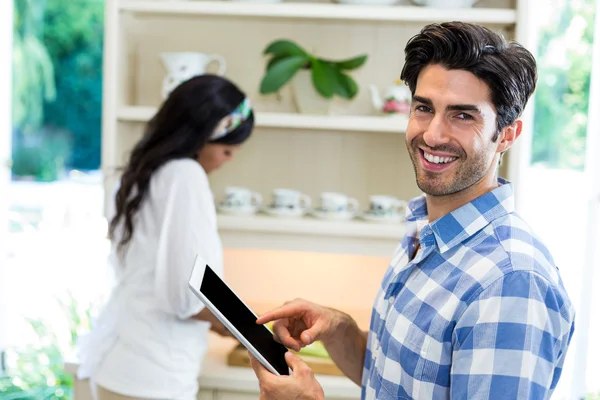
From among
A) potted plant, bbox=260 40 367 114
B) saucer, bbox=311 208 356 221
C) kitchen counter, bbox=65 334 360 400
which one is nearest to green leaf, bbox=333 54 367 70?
potted plant, bbox=260 40 367 114

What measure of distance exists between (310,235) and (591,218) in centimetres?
90

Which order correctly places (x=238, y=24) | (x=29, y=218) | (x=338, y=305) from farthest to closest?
(x=29, y=218) < (x=338, y=305) < (x=238, y=24)

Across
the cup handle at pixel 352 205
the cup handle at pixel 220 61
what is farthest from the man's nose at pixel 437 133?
the cup handle at pixel 220 61

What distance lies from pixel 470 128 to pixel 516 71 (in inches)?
4.2

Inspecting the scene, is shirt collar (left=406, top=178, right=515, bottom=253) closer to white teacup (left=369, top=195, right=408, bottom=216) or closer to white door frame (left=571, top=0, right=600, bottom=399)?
white teacup (left=369, top=195, right=408, bottom=216)

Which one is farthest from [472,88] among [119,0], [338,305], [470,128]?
[338,305]

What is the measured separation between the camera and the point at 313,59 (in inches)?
88.2

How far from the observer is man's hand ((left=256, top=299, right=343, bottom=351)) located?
48.9 inches

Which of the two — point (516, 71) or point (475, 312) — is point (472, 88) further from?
point (475, 312)

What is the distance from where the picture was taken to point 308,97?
228 centimetres

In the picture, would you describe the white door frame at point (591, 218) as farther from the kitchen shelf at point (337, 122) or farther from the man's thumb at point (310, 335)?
the man's thumb at point (310, 335)

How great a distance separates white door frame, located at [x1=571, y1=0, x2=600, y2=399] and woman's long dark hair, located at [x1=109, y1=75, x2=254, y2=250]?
112 centimetres

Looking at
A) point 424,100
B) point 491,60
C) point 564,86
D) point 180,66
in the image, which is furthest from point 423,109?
point 564,86

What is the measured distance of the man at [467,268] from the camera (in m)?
0.90
